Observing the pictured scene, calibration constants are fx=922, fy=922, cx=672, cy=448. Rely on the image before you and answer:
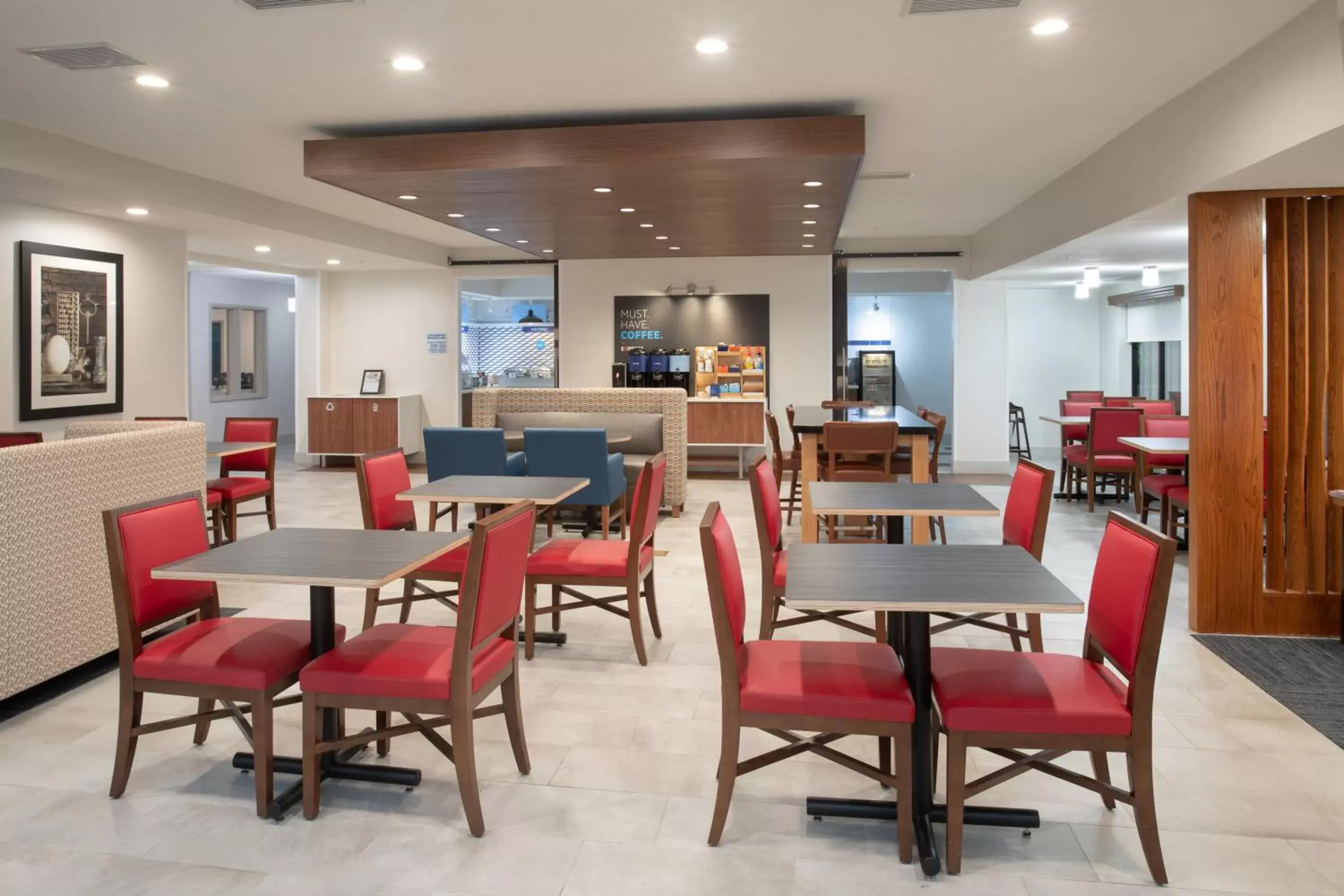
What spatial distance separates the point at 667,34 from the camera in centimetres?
416

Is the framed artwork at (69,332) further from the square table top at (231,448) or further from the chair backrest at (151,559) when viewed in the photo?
the chair backrest at (151,559)

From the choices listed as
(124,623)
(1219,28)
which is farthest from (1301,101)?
(124,623)

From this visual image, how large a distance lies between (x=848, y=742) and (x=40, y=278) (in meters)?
6.91

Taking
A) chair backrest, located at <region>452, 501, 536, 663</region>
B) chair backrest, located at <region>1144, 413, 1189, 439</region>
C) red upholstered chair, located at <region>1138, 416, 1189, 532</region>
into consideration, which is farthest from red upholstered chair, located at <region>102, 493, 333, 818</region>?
chair backrest, located at <region>1144, 413, 1189, 439</region>

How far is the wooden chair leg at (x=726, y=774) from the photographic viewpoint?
2.55 metres

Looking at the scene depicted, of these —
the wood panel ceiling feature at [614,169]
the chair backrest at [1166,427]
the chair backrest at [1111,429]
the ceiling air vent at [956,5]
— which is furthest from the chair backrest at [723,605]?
the chair backrest at [1111,429]

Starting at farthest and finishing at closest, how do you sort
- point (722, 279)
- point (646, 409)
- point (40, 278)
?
point (722, 279), point (646, 409), point (40, 278)

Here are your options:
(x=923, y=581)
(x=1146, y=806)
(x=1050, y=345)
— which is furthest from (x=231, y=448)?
(x=1050, y=345)

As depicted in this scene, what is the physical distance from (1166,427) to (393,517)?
600 cm

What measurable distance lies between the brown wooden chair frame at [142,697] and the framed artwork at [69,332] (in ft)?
16.5

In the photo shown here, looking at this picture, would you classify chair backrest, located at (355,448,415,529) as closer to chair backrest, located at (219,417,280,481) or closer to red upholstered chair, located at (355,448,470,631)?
red upholstered chair, located at (355,448,470,631)

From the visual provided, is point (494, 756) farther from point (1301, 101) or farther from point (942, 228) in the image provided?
point (942, 228)

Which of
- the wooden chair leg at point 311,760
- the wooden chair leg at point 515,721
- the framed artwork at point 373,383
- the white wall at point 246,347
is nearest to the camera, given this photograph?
the wooden chair leg at point 311,760

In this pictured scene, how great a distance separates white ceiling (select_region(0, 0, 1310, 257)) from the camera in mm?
3889
